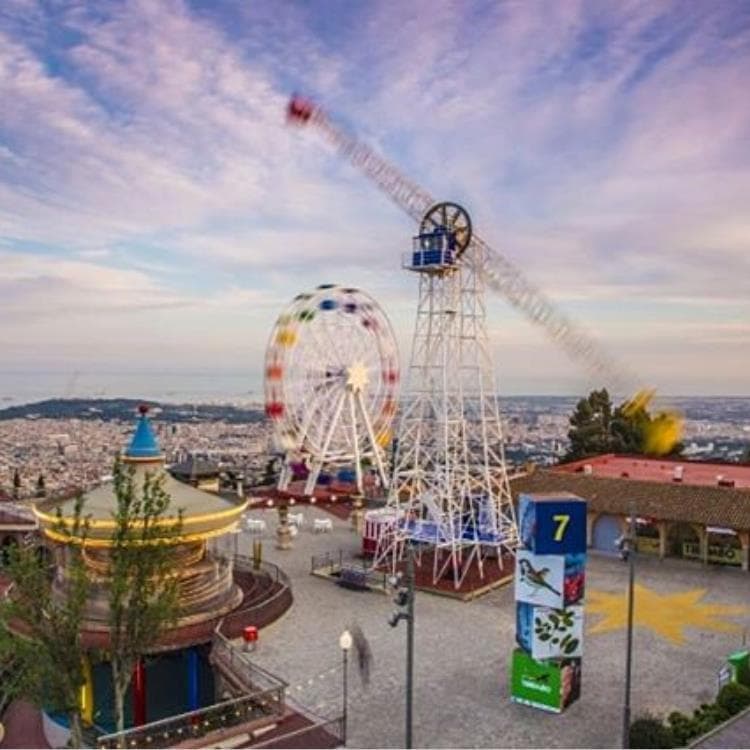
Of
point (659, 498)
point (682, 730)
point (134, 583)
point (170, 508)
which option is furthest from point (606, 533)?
point (134, 583)

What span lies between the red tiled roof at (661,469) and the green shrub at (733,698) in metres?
23.6

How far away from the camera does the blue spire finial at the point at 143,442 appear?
27516mm

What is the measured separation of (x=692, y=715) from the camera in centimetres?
2014

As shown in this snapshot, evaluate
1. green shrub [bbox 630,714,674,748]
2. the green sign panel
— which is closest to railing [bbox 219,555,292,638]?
the green sign panel

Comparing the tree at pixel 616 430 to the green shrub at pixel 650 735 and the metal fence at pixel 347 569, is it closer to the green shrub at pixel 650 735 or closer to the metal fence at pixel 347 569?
the metal fence at pixel 347 569

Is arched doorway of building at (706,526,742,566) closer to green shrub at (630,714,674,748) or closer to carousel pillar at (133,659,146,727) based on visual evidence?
green shrub at (630,714,674,748)

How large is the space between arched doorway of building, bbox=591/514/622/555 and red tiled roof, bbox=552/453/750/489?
477cm

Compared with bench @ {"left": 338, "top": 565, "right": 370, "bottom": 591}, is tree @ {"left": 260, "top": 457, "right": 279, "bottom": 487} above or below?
above

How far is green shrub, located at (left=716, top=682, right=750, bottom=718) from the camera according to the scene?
1911 centimetres

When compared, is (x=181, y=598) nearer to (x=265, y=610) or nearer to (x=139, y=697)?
(x=139, y=697)

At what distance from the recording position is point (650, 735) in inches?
719

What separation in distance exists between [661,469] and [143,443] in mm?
29781

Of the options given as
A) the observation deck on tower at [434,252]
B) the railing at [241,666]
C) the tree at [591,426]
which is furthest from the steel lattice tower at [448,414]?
the tree at [591,426]

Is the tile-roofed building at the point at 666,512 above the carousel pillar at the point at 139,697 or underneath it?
above
